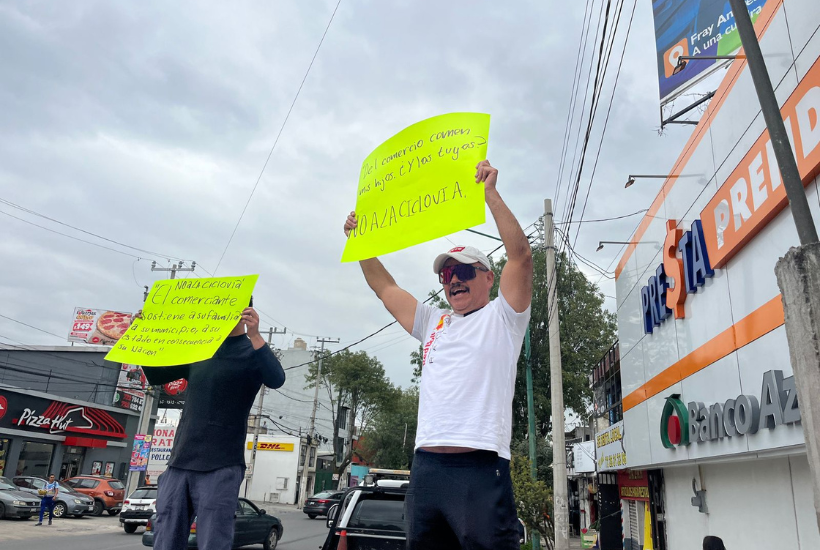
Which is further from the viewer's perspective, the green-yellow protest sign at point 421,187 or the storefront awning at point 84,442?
the storefront awning at point 84,442

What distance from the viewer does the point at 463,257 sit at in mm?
2457

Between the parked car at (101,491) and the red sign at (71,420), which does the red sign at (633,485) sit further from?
the red sign at (71,420)

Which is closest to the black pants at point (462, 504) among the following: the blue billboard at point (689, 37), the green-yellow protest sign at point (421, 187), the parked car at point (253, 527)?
the green-yellow protest sign at point (421, 187)

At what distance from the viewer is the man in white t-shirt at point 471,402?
6.60ft

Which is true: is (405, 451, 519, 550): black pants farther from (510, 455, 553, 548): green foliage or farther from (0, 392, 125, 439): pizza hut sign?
(0, 392, 125, 439): pizza hut sign

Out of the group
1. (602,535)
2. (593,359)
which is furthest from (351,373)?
(602,535)

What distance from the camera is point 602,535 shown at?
59.0 feet

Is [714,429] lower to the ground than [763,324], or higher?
lower

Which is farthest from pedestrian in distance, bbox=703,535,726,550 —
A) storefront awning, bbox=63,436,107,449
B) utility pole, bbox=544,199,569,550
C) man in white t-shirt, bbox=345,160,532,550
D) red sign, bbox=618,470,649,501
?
storefront awning, bbox=63,436,107,449

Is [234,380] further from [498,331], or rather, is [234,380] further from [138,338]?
[498,331]

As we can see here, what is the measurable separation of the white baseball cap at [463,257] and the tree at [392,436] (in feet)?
140

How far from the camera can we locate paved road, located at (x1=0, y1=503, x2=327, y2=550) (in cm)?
1226

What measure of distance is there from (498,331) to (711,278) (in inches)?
251

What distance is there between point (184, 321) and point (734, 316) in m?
6.03
